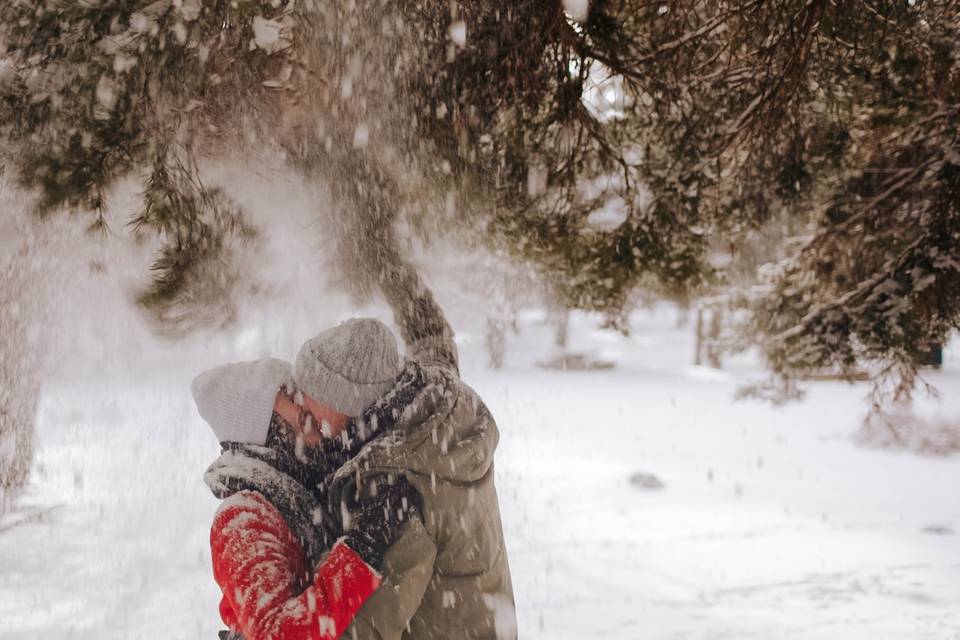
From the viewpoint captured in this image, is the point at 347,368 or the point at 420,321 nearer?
the point at 347,368

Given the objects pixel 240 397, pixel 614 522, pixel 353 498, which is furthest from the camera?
pixel 614 522

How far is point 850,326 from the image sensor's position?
4781 mm

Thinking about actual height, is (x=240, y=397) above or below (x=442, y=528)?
above

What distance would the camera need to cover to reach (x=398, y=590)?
1.71m

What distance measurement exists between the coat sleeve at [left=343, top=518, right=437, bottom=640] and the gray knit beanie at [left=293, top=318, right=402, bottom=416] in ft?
1.25

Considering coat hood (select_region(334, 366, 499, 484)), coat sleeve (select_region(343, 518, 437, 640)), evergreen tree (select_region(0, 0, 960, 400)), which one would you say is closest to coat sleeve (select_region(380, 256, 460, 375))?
evergreen tree (select_region(0, 0, 960, 400))

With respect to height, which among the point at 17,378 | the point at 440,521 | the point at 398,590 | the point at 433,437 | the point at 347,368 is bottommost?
the point at 17,378

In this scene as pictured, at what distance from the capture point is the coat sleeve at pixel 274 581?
5.19 ft

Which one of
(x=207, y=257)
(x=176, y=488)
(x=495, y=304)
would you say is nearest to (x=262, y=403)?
(x=207, y=257)

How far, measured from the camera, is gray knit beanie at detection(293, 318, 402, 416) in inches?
75.0

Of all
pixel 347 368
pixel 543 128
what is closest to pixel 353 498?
pixel 347 368

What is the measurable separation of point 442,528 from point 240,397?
658 millimetres

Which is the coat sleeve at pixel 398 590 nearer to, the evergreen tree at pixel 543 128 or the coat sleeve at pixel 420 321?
the coat sleeve at pixel 420 321

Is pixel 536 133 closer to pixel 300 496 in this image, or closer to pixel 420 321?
pixel 420 321
